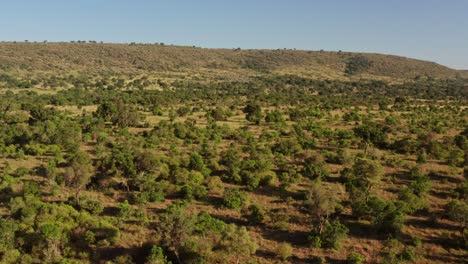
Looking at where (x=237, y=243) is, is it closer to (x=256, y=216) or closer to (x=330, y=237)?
(x=256, y=216)

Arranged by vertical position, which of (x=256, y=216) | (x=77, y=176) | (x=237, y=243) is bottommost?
(x=256, y=216)

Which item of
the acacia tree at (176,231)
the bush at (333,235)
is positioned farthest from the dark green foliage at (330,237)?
the acacia tree at (176,231)

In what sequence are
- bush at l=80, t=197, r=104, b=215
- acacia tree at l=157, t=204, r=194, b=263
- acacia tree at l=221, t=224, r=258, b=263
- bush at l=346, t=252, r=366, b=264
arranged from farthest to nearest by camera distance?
bush at l=80, t=197, r=104, b=215 < acacia tree at l=157, t=204, r=194, b=263 < bush at l=346, t=252, r=366, b=264 < acacia tree at l=221, t=224, r=258, b=263

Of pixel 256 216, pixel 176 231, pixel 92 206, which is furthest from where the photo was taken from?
pixel 92 206

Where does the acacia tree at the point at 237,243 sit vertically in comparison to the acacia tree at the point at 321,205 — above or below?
below

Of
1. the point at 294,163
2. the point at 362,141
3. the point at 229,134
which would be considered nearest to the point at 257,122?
the point at 229,134

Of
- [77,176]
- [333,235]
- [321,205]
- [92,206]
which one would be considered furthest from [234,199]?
[77,176]

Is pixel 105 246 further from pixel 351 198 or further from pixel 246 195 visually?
pixel 351 198

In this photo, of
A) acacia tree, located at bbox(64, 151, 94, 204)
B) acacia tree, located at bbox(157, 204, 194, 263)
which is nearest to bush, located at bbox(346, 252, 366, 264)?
acacia tree, located at bbox(157, 204, 194, 263)

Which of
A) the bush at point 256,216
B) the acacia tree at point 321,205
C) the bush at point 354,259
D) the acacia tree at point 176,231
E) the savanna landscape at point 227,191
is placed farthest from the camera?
the bush at point 256,216

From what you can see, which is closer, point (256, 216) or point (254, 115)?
point (256, 216)

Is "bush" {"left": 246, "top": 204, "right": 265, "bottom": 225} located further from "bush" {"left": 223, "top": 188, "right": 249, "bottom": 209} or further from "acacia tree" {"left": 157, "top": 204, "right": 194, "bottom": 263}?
"acacia tree" {"left": 157, "top": 204, "right": 194, "bottom": 263}

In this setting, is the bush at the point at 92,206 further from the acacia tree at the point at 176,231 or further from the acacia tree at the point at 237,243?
the acacia tree at the point at 237,243

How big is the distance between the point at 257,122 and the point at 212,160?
2626 cm
